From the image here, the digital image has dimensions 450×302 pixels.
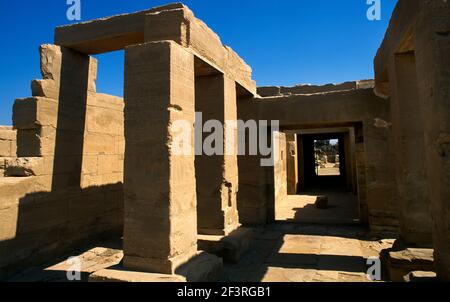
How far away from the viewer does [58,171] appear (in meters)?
5.82

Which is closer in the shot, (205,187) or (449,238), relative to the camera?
(449,238)

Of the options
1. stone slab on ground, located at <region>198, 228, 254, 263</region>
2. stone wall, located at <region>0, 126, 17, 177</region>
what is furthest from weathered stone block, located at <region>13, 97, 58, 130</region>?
stone slab on ground, located at <region>198, 228, 254, 263</region>

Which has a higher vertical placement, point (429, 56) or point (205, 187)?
point (429, 56)

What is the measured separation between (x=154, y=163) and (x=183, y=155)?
16.6 inches

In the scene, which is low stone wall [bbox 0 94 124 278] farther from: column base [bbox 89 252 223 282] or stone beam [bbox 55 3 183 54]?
column base [bbox 89 252 223 282]

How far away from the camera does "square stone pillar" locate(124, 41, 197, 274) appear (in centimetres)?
376

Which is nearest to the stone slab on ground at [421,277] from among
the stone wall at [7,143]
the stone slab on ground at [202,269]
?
the stone slab on ground at [202,269]

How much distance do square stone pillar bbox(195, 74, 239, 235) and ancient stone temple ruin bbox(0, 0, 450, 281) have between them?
2 centimetres

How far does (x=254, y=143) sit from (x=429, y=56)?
470cm

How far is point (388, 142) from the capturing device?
668cm
